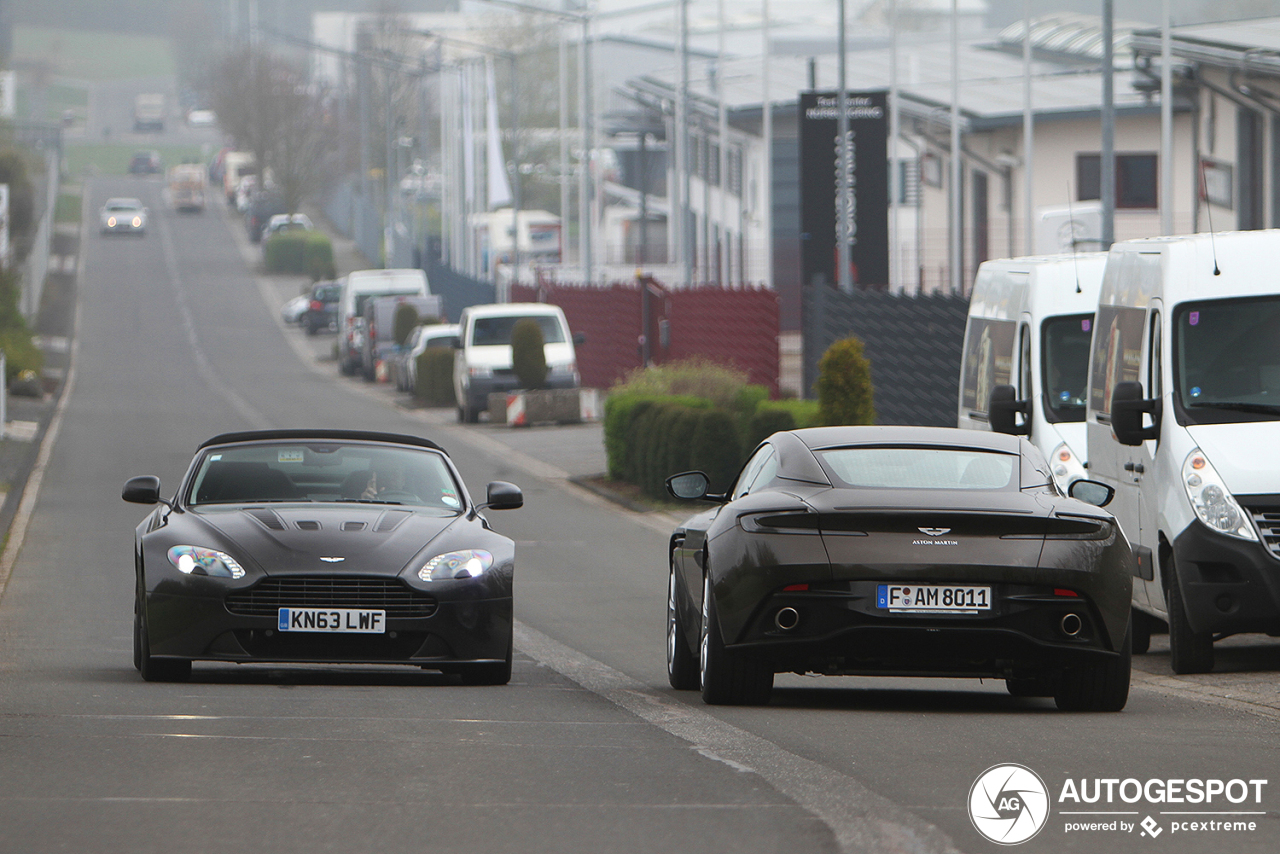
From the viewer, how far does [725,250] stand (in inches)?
2702

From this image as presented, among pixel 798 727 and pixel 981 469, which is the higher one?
pixel 981 469

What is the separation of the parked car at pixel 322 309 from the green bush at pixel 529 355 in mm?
36367

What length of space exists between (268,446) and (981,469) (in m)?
4.07

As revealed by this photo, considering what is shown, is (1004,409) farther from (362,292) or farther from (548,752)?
(362,292)

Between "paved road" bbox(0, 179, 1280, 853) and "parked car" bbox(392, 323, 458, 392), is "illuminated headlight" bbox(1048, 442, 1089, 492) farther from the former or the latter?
"parked car" bbox(392, 323, 458, 392)

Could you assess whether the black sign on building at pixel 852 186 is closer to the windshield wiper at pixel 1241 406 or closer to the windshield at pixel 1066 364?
the windshield at pixel 1066 364

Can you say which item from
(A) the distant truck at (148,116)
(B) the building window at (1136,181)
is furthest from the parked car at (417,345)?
(A) the distant truck at (148,116)

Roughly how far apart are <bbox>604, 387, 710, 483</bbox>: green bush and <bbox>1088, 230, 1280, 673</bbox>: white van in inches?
592

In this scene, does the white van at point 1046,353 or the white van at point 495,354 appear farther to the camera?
the white van at point 495,354

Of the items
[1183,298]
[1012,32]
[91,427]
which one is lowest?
[91,427]

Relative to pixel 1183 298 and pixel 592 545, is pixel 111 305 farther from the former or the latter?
pixel 1183 298

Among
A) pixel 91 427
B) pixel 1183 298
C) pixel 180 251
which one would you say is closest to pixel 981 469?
pixel 1183 298

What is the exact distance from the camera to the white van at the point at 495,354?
135ft

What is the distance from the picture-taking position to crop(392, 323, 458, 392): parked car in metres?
49.0
